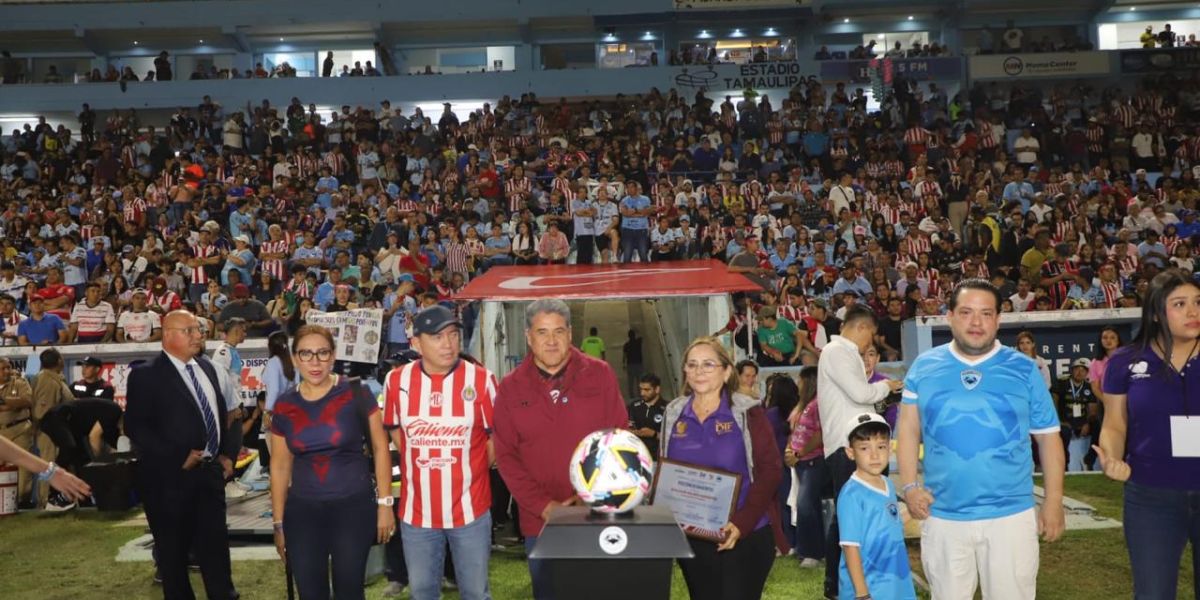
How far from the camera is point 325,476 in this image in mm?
5078

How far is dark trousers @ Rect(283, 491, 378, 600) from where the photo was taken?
5055mm

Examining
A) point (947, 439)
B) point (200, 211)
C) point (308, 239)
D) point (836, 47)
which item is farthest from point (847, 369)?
point (836, 47)

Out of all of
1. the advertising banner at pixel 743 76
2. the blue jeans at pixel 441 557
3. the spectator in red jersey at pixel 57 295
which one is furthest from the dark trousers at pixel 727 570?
the advertising banner at pixel 743 76

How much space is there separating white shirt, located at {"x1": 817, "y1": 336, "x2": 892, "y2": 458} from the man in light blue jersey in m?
1.58

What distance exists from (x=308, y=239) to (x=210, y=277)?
64.4 inches

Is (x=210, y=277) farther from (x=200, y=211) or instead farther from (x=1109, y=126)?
(x=1109, y=126)

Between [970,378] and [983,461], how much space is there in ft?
1.08

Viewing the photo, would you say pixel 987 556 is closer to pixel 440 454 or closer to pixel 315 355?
pixel 440 454

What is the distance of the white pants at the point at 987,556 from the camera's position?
14.8ft

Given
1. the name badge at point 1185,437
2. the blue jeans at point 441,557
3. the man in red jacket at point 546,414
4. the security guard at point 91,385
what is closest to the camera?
the name badge at point 1185,437

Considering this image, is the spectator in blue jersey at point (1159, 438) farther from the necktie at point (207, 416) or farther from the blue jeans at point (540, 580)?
the necktie at point (207, 416)

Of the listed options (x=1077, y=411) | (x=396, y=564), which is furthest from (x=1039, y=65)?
(x=396, y=564)

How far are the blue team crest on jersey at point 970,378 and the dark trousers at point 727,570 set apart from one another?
1.03 metres

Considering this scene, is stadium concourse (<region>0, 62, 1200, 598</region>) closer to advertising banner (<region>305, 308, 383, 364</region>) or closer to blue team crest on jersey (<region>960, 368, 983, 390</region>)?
advertising banner (<region>305, 308, 383, 364</region>)
